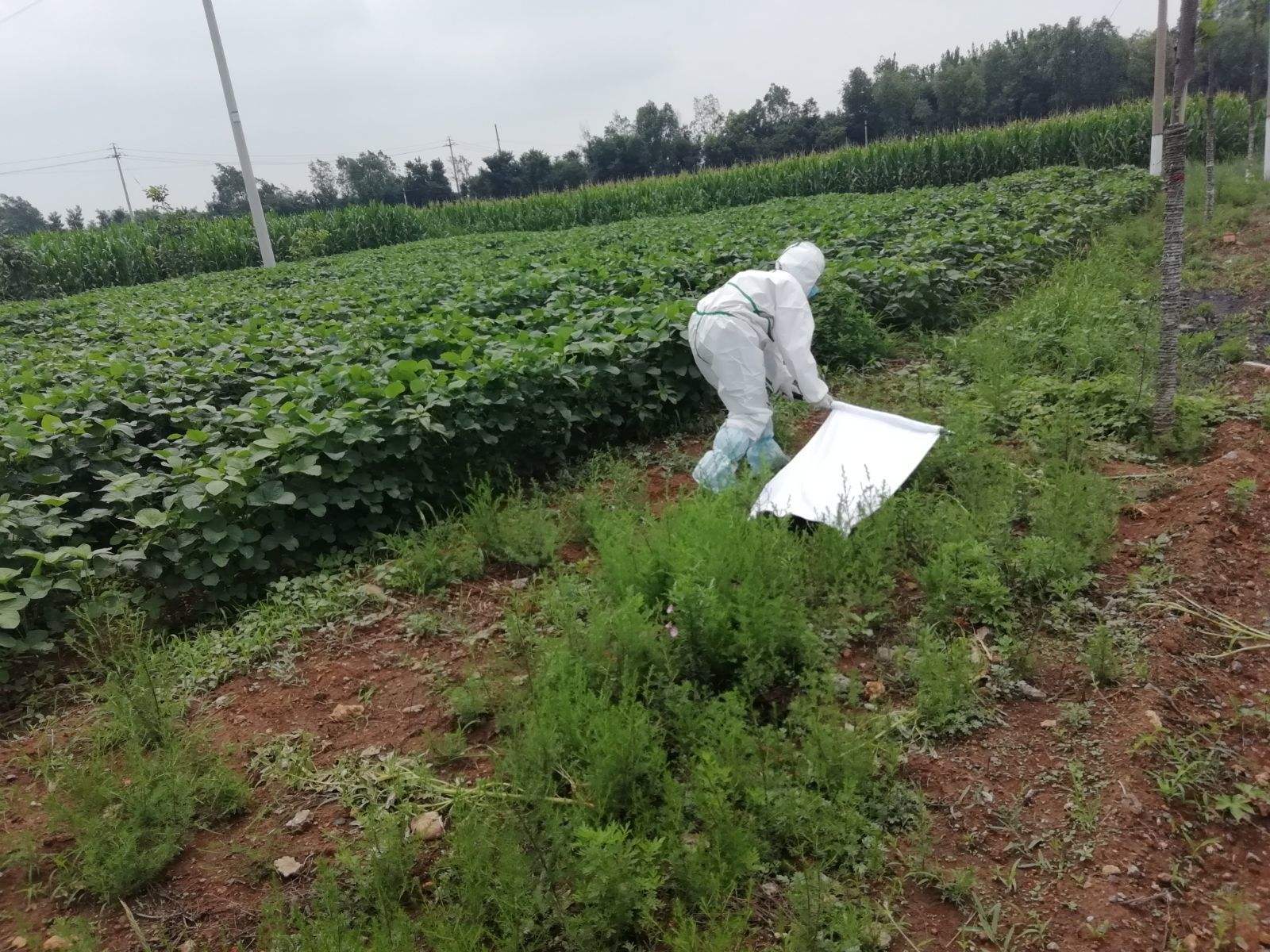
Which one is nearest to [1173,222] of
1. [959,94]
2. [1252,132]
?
[1252,132]

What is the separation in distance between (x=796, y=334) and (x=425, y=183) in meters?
58.6

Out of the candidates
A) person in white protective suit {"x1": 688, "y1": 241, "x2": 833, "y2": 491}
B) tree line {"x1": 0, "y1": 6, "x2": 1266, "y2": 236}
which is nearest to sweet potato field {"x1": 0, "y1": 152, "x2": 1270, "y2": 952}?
person in white protective suit {"x1": 688, "y1": 241, "x2": 833, "y2": 491}

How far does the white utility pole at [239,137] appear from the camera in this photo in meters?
19.0

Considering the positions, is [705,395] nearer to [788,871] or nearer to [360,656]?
[360,656]

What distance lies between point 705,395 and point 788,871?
4.15 metres

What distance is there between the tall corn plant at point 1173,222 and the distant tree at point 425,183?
2256 inches

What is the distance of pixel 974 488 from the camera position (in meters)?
3.86

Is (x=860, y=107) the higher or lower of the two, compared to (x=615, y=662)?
higher

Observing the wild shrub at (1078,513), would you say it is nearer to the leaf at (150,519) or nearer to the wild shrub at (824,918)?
the wild shrub at (824,918)

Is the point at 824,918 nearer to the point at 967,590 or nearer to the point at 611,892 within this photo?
the point at 611,892

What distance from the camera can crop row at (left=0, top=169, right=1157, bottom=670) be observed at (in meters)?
3.73

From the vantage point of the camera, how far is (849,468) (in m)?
3.97

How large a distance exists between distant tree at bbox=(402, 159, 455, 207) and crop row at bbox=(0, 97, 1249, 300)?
3094 centimetres

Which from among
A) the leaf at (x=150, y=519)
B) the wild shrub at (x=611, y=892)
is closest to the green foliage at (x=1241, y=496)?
the wild shrub at (x=611, y=892)
